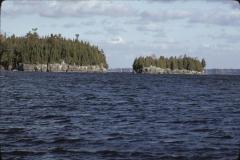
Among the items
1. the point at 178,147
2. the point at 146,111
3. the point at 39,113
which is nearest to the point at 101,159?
the point at 178,147

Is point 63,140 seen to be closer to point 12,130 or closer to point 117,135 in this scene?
point 117,135

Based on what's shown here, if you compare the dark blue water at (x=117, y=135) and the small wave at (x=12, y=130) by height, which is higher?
the small wave at (x=12, y=130)

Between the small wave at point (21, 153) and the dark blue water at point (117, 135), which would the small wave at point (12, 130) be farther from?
the small wave at point (21, 153)

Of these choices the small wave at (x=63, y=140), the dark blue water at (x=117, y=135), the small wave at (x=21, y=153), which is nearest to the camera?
the small wave at (x=21, y=153)

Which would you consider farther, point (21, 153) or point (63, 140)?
point (63, 140)

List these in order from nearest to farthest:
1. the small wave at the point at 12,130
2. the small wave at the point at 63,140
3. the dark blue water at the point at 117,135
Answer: the dark blue water at the point at 117,135
the small wave at the point at 63,140
the small wave at the point at 12,130

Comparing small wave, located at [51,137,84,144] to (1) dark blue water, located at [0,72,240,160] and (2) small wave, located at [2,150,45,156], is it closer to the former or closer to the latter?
(1) dark blue water, located at [0,72,240,160]

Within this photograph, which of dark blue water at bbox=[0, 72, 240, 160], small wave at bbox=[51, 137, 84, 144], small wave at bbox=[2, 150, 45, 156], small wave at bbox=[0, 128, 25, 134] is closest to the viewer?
small wave at bbox=[2, 150, 45, 156]

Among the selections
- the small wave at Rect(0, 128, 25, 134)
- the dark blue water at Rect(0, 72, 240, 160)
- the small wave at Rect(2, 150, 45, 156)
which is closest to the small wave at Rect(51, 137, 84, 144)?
the dark blue water at Rect(0, 72, 240, 160)

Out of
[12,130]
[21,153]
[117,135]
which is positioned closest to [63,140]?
[117,135]

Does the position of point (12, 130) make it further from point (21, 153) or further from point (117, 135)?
point (21, 153)

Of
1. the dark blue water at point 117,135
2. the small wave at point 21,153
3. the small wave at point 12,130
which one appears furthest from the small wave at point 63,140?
the small wave at point 12,130

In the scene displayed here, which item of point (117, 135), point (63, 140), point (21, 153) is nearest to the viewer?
point (21, 153)

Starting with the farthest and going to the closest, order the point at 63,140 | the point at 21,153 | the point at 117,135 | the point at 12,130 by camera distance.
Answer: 1. the point at 12,130
2. the point at 117,135
3. the point at 63,140
4. the point at 21,153
